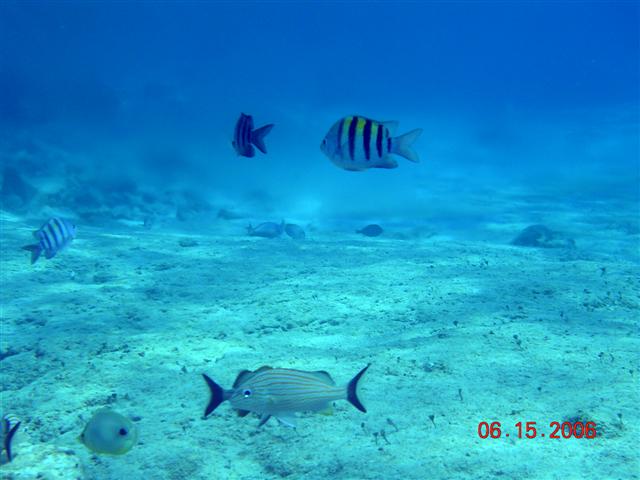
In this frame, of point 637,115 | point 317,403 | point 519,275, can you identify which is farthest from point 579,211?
point 637,115

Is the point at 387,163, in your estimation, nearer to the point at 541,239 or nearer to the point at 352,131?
the point at 352,131

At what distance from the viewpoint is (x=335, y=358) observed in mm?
4797

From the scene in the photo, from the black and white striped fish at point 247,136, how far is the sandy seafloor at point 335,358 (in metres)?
2.31

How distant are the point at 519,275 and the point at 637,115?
183 feet

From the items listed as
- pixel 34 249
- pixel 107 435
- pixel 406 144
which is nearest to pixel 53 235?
pixel 34 249

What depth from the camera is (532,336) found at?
4867 millimetres

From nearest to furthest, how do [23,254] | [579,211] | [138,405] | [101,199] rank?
[138,405], [23,254], [579,211], [101,199]

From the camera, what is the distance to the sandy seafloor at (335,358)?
3.16 metres

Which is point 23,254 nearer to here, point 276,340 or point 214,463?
point 276,340

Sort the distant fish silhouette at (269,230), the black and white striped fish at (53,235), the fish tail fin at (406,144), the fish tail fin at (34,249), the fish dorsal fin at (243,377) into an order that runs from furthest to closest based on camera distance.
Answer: the distant fish silhouette at (269,230) → the fish tail fin at (34,249) → the black and white striped fish at (53,235) → the fish tail fin at (406,144) → the fish dorsal fin at (243,377)

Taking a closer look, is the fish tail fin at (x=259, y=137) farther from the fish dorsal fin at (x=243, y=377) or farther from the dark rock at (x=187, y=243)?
the dark rock at (x=187, y=243)

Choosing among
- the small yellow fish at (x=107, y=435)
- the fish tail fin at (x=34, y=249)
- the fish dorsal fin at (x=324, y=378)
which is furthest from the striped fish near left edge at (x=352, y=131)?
the fish tail fin at (x=34, y=249)

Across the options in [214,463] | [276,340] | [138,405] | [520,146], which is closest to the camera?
[214,463]

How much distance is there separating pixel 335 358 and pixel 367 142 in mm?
2476
